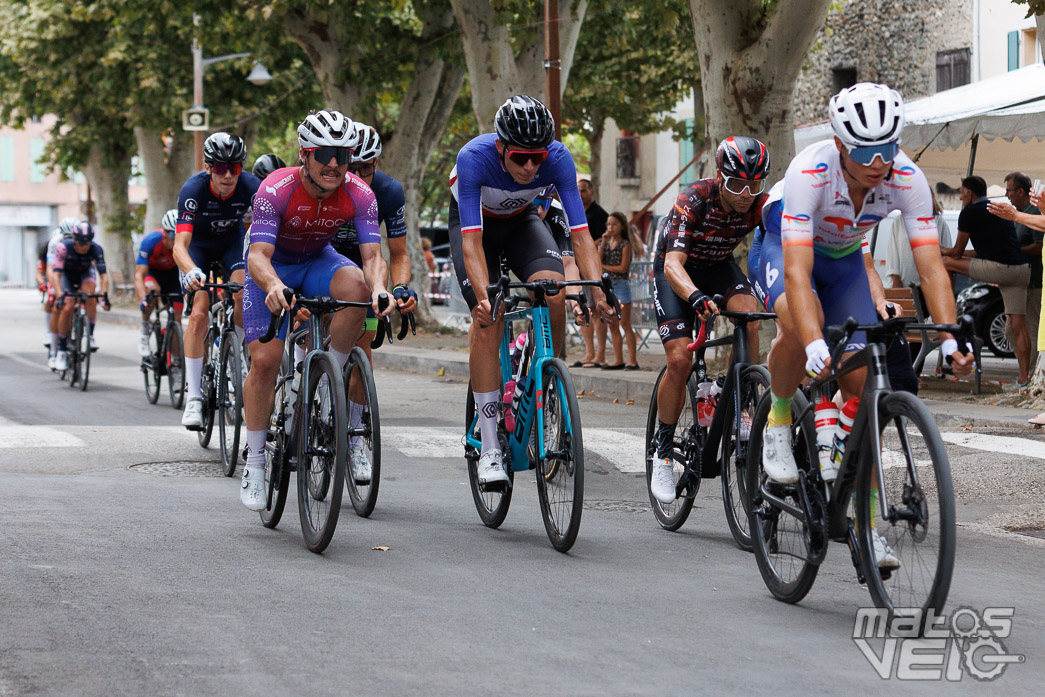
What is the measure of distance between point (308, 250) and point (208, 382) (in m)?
3.27

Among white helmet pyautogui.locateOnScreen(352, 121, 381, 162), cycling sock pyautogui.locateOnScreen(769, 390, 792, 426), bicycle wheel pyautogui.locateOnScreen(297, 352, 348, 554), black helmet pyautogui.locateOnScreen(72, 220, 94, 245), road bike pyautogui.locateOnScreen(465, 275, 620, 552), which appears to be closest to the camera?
cycling sock pyautogui.locateOnScreen(769, 390, 792, 426)

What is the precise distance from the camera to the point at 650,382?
1488 cm

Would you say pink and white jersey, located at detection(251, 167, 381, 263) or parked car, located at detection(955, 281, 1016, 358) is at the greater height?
pink and white jersey, located at detection(251, 167, 381, 263)

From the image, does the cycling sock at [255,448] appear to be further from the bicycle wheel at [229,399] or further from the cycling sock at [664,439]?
the cycling sock at [664,439]

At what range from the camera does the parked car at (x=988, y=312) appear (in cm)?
1750

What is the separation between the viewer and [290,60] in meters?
34.6

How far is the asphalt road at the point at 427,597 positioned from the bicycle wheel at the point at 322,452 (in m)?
0.15

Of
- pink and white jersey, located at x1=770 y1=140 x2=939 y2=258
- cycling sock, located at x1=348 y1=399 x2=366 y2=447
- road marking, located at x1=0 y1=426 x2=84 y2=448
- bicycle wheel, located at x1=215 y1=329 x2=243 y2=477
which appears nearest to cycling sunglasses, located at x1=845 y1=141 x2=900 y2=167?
pink and white jersey, located at x1=770 y1=140 x2=939 y2=258

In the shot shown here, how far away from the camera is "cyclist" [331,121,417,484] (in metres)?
7.34

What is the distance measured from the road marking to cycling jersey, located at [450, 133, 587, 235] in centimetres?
446

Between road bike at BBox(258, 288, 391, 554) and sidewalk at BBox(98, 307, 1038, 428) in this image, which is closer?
road bike at BBox(258, 288, 391, 554)

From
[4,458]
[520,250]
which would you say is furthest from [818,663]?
[4,458]

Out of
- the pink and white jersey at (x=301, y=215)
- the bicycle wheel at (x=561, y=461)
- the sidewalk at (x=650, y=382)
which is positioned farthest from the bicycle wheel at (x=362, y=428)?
the sidewalk at (x=650, y=382)

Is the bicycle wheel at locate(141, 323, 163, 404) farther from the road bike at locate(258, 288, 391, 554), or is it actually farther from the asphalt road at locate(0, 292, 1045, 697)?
the road bike at locate(258, 288, 391, 554)
